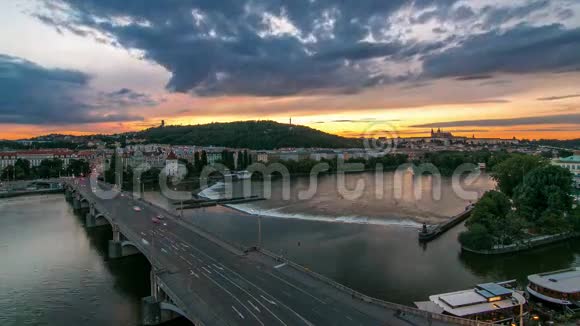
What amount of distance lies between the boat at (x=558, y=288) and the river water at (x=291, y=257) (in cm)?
180

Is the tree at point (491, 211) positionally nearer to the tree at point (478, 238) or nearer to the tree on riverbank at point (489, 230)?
the tree on riverbank at point (489, 230)

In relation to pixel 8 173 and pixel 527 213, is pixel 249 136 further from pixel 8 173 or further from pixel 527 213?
pixel 527 213

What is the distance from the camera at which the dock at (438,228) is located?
18016 mm

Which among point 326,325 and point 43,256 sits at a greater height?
point 326,325

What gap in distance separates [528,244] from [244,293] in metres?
12.7

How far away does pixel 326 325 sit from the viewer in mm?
7996

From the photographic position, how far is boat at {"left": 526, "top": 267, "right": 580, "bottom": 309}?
1048 cm

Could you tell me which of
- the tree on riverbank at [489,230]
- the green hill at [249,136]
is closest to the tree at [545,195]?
the tree on riverbank at [489,230]

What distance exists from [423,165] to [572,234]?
4024 centimetres

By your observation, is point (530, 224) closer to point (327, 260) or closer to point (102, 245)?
point (327, 260)

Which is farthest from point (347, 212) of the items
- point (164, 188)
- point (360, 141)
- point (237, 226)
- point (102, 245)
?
point (360, 141)

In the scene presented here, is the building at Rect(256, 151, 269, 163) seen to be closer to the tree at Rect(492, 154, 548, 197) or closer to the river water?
the river water

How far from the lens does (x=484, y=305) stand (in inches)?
376

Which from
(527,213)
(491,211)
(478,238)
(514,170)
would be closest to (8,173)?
(491,211)
